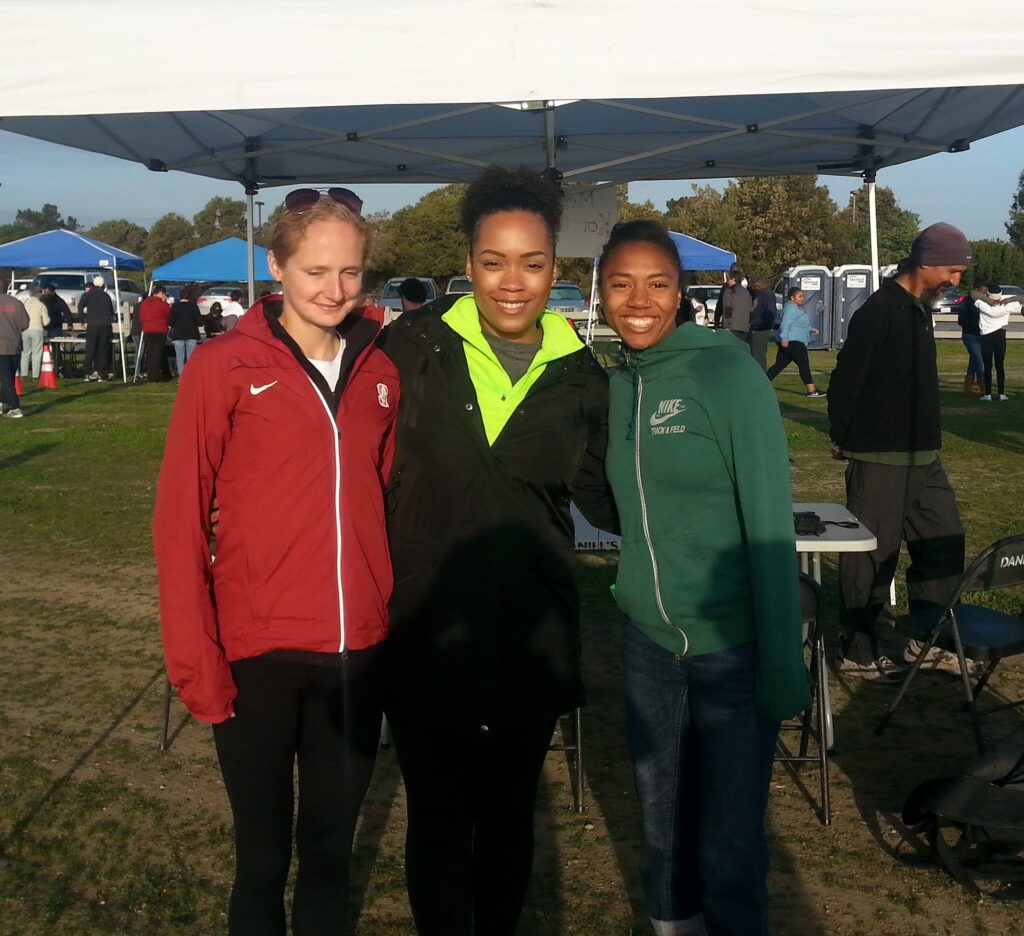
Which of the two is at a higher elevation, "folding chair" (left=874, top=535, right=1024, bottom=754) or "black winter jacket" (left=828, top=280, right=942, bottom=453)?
"black winter jacket" (left=828, top=280, right=942, bottom=453)

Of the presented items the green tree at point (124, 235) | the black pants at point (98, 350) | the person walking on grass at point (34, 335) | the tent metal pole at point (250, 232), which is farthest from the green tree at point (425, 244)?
the green tree at point (124, 235)

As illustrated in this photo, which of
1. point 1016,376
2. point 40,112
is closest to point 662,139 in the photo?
point 40,112

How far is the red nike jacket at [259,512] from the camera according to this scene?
2309 mm

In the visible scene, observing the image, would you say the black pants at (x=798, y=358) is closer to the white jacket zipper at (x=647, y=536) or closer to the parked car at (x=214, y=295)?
the white jacket zipper at (x=647, y=536)

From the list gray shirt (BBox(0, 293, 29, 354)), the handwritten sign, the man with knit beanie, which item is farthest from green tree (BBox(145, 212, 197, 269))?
the man with knit beanie

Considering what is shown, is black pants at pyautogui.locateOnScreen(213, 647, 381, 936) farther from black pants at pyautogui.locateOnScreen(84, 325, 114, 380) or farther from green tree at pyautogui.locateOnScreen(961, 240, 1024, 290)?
green tree at pyautogui.locateOnScreen(961, 240, 1024, 290)

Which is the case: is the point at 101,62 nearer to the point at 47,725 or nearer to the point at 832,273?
the point at 47,725

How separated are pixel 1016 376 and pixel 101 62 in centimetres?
2137

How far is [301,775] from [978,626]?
3.09 m

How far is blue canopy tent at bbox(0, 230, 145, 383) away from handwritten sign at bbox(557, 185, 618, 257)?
596 inches

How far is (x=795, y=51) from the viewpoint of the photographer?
120 inches

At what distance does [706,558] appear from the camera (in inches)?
99.7

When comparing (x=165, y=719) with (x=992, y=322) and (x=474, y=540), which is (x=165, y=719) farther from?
(x=992, y=322)

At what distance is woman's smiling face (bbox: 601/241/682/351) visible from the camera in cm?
257
